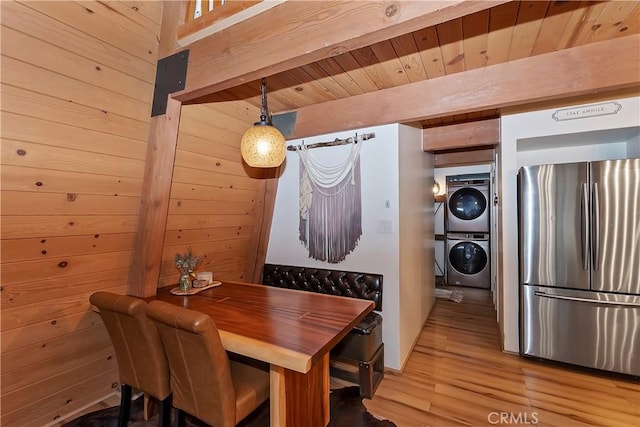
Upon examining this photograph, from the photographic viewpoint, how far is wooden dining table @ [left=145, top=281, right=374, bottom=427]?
4.47ft

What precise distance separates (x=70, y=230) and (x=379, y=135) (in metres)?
2.47

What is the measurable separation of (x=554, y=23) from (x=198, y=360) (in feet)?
8.58

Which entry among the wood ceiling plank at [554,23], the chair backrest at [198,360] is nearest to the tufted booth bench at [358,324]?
the chair backrest at [198,360]

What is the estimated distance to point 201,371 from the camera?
4.54 ft

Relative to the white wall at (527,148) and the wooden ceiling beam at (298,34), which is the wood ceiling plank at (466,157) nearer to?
the white wall at (527,148)

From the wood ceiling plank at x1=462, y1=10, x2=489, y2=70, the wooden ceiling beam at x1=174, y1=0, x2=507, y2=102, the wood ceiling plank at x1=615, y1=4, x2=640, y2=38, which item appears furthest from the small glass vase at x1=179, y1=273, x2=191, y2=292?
the wood ceiling plank at x1=615, y1=4, x2=640, y2=38

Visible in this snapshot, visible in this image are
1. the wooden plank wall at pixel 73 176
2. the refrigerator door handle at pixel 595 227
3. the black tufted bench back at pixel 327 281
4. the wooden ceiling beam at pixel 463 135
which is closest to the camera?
the wooden plank wall at pixel 73 176

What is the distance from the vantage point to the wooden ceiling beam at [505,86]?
1.80 metres

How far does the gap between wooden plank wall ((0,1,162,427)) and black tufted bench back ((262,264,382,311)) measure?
1.41 m

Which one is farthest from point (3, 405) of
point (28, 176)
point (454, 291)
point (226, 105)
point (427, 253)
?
point (454, 291)

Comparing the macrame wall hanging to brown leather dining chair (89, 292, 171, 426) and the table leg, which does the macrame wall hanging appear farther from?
brown leather dining chair (89, 292, 171, 426)

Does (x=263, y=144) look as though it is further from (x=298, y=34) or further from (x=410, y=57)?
(x=410, y=57)

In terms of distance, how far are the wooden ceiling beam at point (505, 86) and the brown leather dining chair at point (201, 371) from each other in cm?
204

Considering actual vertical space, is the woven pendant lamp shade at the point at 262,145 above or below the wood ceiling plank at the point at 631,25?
below
